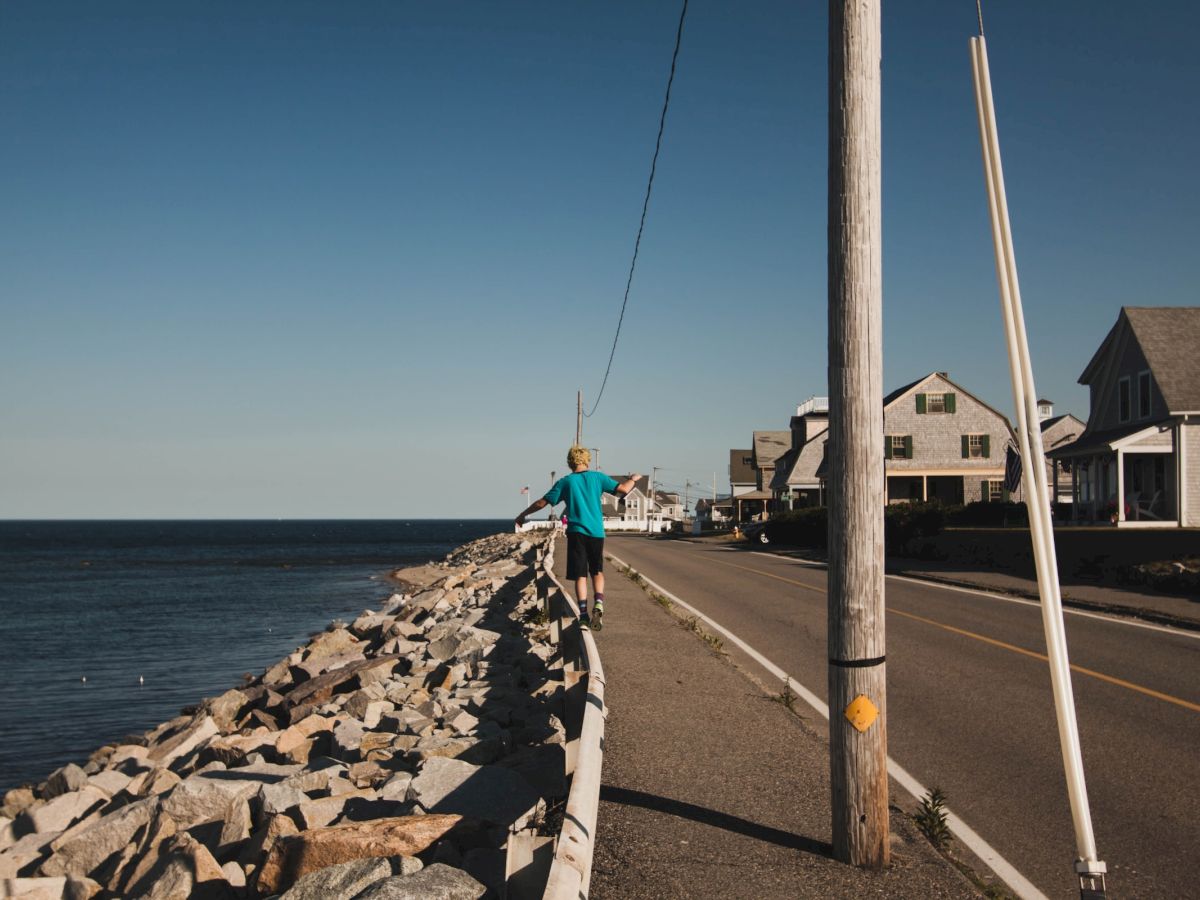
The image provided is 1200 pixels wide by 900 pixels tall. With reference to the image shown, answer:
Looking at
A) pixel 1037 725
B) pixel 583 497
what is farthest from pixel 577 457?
pixel 1037 725

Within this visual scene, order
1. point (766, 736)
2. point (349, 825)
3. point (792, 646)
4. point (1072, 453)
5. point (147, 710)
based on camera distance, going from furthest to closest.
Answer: point (1072, 453) → point (147, 710) → point (792, 646) → point (766, 736) → point (349, 825)

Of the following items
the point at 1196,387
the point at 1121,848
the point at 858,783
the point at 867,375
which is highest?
the point at 1196,387

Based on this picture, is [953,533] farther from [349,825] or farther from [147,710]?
[349,825]

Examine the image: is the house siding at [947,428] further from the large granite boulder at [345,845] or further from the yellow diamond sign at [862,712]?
the large granite boulder at [345,845]

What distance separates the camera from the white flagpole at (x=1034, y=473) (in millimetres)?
3807

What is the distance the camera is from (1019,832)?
5.73 m

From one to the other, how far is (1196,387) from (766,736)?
2712 cm

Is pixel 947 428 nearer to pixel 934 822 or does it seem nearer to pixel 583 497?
pixel 583 497

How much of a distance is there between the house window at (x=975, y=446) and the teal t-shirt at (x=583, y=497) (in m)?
45.6

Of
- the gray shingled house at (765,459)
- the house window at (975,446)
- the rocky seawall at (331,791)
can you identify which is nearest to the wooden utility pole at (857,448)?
the rocky seawall at (331,791)

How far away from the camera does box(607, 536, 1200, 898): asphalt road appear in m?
5.50

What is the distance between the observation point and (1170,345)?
31031 mm

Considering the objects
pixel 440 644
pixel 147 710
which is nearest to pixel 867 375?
pixel 440 644

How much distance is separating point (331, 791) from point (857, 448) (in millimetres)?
4571
